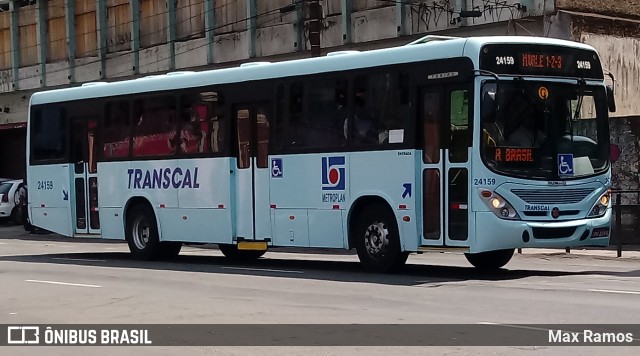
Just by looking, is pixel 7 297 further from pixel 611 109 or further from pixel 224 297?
pixel 611 109

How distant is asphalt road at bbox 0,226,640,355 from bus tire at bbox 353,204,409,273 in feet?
0.89

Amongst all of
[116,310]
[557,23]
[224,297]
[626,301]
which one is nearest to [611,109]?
[626,301]

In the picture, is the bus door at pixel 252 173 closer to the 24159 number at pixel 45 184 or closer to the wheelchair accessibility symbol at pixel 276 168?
the wheelchair accessibility symbol at pixel 276 168

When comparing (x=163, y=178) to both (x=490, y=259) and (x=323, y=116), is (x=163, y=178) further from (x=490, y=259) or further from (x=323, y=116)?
(x=490, y=259)

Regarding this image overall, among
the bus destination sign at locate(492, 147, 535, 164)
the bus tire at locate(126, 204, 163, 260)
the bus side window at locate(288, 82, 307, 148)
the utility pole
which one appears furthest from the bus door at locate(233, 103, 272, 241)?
the utility pole

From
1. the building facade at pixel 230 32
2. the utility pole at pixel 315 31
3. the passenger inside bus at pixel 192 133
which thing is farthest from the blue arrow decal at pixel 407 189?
the utility pole at pixel 315 31

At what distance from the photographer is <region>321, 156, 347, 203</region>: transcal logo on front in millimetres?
18547

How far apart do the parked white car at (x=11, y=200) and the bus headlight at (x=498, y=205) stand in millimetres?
29397

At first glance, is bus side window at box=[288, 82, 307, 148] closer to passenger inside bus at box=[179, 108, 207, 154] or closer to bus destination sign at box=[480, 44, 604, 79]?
passenger inside bus at box=[179, 108, 207, 154]

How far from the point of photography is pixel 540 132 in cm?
1689

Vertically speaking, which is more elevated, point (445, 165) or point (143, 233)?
point (445, 165)

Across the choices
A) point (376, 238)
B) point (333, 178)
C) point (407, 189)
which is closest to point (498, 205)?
point (407, 189)

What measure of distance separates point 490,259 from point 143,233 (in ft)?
23.6

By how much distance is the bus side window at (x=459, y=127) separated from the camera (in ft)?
54.7
